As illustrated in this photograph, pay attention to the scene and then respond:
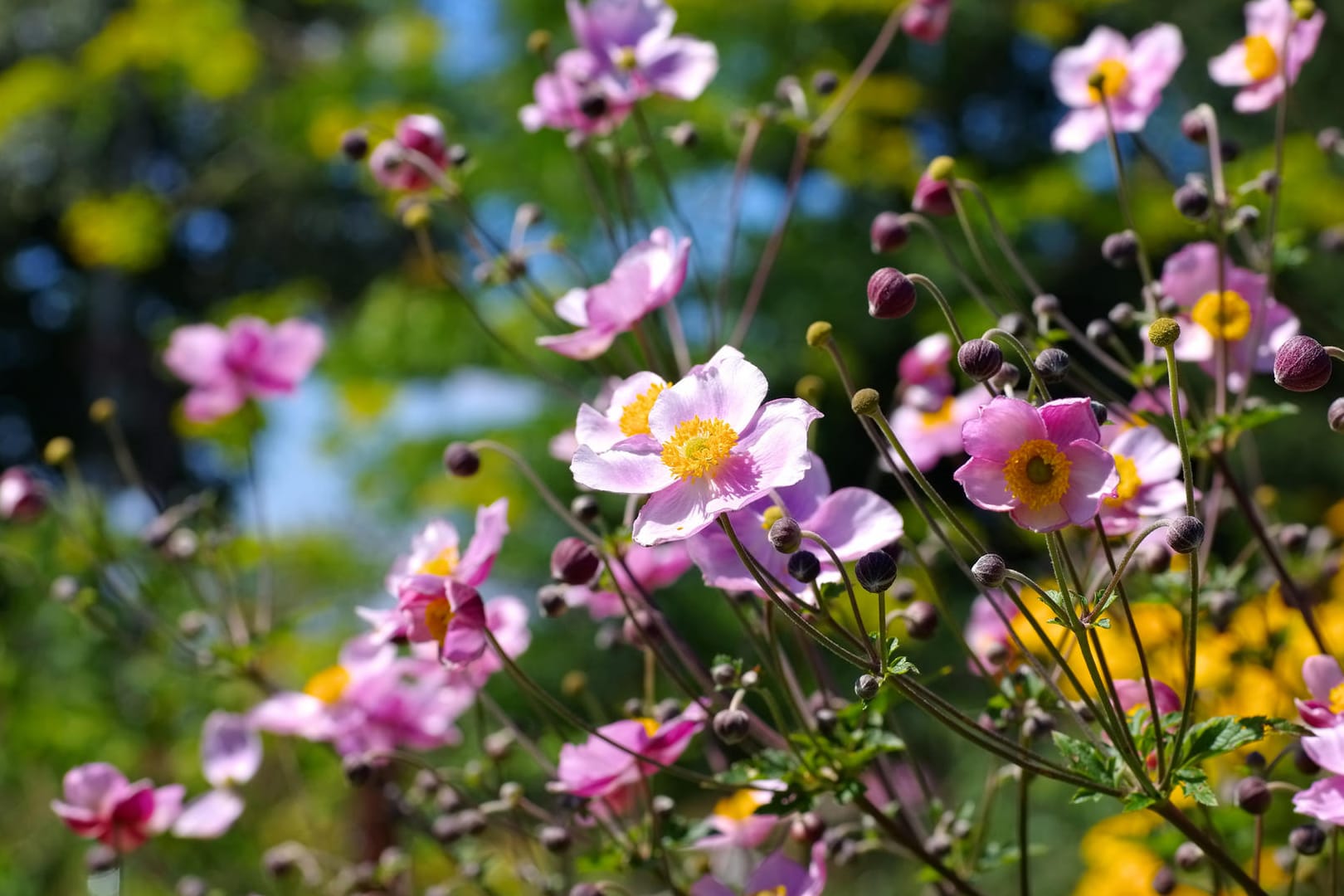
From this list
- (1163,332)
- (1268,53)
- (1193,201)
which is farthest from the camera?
(1268,53)

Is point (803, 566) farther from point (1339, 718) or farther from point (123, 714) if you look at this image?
point (123, 714)

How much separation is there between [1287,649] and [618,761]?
3.28 feet

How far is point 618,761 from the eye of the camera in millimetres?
962

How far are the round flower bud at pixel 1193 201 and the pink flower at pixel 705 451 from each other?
1.49ft

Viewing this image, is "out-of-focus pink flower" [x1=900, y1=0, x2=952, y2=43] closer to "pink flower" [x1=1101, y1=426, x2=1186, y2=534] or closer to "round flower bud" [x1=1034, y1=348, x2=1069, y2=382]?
"pink flower" [x1=1101, y1=426, x2=1186, y2=534]

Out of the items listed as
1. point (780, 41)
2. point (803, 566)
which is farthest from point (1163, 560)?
point (780, 41)

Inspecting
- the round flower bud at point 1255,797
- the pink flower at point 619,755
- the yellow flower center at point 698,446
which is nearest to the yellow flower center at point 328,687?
the pink flower at point 619,755

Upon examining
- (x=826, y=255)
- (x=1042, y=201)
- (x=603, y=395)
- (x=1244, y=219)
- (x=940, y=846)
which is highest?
(x=1244, y=219)

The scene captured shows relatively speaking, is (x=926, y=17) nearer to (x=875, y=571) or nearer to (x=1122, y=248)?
(x=1122, y=248)

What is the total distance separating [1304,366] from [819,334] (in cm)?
28

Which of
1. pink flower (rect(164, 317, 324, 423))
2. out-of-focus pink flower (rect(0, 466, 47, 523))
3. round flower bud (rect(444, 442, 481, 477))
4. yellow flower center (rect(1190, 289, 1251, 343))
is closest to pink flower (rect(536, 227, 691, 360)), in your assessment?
round flower bud (rect(444, 442, 481, 477))

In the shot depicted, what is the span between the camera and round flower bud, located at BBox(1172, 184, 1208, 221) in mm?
1055

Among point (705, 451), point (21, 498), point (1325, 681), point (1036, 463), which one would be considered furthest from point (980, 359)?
point (21, 498)

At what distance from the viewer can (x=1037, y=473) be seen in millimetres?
755
